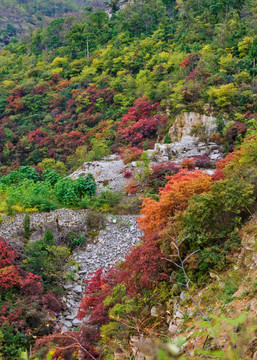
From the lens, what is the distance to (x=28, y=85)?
29.3m

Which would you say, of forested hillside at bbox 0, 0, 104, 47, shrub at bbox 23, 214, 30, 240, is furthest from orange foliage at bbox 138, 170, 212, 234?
forested hillside at bbox 0, 0, 104, 47

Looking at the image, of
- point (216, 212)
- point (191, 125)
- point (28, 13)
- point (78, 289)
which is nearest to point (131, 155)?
point (191, 125)

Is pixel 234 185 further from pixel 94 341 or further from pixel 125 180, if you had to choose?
pixel 125 180

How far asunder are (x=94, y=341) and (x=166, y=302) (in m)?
1.89

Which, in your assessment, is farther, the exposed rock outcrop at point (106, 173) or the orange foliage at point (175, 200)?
the exposed rock outcrop at point (106, 173)

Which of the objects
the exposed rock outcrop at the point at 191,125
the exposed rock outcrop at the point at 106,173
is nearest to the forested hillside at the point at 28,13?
the exposed rock outcrop at the point at 191,125

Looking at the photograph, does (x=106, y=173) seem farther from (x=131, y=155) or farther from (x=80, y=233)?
(x=80, y=233)

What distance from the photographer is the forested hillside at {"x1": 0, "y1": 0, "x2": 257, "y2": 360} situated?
5.43 meters

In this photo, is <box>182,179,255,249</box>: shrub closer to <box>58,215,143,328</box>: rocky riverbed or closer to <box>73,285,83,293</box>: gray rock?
<box>58,215,143,328</box>: rocky riverbed

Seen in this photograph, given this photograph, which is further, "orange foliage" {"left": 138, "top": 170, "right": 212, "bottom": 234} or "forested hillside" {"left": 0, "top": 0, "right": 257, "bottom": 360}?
"orange foliage" {"left": 138, "top": 170, "right": 212, "bottom": 234}

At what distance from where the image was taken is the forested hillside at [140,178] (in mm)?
5426

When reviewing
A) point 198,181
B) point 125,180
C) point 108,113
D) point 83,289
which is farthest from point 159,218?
point 108,113

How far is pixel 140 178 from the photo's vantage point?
1418 cm

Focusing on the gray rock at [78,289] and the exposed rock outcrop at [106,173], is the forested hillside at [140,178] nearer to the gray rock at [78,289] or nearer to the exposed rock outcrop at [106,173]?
the gray rock at [78,289]
